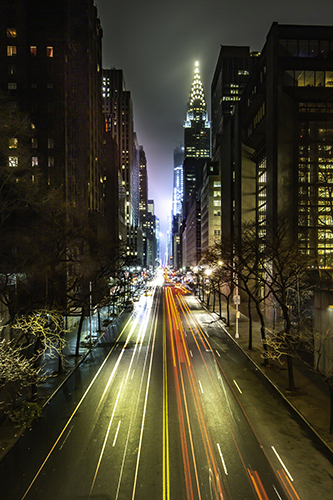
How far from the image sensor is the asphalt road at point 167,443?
9.14m

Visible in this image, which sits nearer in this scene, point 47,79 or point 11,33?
point 11,33

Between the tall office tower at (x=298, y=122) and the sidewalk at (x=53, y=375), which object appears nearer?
the sidewalk at (x=53, y=375)

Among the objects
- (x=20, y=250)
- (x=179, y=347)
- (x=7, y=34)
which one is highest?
(x=7, y=34)

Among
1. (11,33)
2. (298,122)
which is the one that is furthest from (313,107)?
(11,33)

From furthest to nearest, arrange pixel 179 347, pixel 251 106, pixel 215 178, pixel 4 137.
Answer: pixel 215 178 → pixel 251 106 → pixel 179 347 → pixel 4 137

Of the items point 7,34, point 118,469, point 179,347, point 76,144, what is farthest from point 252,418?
point 7,34

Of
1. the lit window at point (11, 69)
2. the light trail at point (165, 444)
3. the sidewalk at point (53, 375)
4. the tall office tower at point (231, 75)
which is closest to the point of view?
the light trail at point (165, 444)

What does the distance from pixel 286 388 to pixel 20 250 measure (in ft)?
74.5

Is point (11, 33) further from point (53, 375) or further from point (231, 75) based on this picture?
point (231, 75)

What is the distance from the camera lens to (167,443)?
11.4m

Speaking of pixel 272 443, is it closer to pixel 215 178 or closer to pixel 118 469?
pixel 118 469

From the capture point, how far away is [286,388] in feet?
52.7

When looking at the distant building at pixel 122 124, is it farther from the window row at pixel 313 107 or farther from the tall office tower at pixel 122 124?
the window row at pixel 313 107

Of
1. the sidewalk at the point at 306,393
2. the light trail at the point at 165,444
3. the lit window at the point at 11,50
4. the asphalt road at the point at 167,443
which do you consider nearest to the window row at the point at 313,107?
the sidewalk at the point at 306,393
